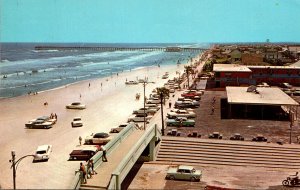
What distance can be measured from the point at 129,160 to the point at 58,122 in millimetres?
26421

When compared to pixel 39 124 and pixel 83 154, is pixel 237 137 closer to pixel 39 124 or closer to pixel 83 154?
pixel 83 154

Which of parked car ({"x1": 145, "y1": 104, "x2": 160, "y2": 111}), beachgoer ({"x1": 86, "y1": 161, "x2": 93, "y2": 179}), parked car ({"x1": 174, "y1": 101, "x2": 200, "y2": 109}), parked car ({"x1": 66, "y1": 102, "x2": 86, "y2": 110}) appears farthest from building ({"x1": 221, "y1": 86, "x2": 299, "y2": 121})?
beachgoer ({"x1": 86, "y1": 161, "x2": 93, "y2": 179})

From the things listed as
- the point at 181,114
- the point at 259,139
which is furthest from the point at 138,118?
the point at 259,139

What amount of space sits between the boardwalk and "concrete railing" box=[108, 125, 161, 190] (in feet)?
1.58

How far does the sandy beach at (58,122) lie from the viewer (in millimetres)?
30633

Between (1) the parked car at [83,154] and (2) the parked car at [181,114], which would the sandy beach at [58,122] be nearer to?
(1) the parked car at [83,154]

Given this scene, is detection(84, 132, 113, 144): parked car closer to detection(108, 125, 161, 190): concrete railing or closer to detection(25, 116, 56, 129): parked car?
detection(108, 125, 161, 190): concrete railing

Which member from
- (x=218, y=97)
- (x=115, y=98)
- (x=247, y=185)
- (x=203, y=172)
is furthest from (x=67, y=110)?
(x=247, y=185)

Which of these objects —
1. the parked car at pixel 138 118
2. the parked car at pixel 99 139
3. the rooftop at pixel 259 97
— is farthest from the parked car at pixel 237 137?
the parked car at pixel 138 118

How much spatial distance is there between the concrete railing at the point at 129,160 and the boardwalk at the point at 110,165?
0.48 m

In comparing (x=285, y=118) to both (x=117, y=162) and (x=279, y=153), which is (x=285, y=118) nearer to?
(x=279, y=153)

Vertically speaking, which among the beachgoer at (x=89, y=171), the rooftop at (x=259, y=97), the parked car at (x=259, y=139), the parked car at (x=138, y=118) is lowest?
the parked car at (x=259, y=139)

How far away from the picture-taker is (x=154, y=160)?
3350 centimetres

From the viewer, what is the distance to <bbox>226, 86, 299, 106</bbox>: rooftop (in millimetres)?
45281
